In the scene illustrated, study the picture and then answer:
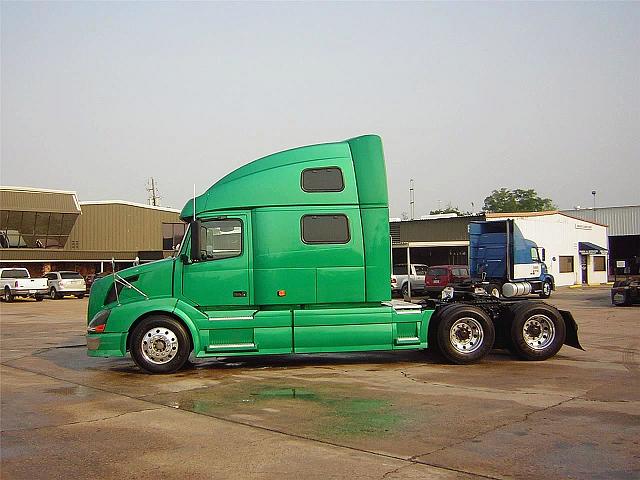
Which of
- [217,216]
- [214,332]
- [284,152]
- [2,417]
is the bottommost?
[2,417]

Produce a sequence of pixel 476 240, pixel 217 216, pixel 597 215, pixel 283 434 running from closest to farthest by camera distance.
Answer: pixel 283 434 < pixel 217 216 < pixel 476 240 < pixel 597 215

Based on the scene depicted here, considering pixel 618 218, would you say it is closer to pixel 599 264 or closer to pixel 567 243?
pixel 599 264

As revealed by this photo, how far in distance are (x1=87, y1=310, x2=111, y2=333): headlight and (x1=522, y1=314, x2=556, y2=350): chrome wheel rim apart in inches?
289

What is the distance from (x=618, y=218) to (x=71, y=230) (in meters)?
46.2

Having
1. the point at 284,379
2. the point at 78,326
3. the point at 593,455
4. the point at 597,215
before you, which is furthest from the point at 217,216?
the point at 597,215

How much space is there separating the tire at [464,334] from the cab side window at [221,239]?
3.80 meters

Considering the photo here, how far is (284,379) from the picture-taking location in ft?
37.0

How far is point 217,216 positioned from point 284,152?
161 centimetres

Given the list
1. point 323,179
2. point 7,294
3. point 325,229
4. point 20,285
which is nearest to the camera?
point 325,229

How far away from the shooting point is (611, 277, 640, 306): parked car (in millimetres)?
27188

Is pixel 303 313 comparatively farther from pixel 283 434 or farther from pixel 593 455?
pixel 593 455

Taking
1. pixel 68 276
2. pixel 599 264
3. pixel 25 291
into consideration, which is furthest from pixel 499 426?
pixel 599 264

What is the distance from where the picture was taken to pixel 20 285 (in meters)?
40.4

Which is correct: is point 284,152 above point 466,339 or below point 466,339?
above
